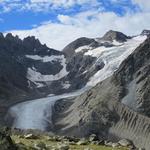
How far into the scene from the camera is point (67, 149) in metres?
26.7

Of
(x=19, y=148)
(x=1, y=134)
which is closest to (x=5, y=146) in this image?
(x=1, y=134)

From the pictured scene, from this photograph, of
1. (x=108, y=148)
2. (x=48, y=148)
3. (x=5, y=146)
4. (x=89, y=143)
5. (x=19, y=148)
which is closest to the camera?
(x=5, y=146)

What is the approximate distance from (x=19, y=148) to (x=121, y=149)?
973cm

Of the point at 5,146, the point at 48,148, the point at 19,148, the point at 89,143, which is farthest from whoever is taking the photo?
the point at 89,143

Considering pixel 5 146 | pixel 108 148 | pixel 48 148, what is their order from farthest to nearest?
pixel 108 148
pixel 48 148
pixel 5 146

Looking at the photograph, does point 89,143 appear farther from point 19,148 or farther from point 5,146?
point 5,146

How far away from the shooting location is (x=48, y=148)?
25.8 m

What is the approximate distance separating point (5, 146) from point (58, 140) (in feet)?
40.9

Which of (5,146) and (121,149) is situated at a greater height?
(5,146)

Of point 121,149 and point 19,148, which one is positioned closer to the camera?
point 19,148

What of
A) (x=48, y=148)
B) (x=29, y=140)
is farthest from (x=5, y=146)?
(x=29, y=140)

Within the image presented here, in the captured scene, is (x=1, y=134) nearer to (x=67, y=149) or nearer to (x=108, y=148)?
(x=67, y=149)

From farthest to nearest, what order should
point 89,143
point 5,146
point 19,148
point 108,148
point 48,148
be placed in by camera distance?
point 89,143 < point 108,148 < point 48,148 < point 19,148 < point 5,146

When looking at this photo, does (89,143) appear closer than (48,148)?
No
